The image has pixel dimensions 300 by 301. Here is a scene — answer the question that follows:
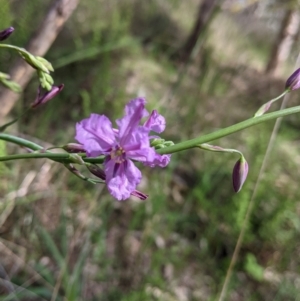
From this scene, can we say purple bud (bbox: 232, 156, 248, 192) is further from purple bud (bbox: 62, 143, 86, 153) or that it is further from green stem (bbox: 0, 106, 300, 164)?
purple bud (bbox: 62, 143, 86, 153)

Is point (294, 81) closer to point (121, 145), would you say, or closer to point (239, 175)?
point (239, 175)

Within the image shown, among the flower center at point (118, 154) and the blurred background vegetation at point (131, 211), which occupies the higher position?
the blurred background vegetation at point (131, 211)

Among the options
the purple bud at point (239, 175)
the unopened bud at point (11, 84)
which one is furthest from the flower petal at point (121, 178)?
the unopened bud at point (11, 84)

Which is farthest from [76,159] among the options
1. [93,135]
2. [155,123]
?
[155,123]

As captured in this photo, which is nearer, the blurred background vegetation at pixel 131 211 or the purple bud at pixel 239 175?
the purple bud at pixel 239 175

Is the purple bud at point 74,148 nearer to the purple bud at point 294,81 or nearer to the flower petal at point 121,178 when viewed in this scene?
the flower petal at point 121,178

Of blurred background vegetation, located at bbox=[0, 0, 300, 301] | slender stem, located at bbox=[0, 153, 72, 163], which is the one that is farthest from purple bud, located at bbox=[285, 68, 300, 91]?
blurred background vegetation, located at bbox=[0, 0, 300, 301]
